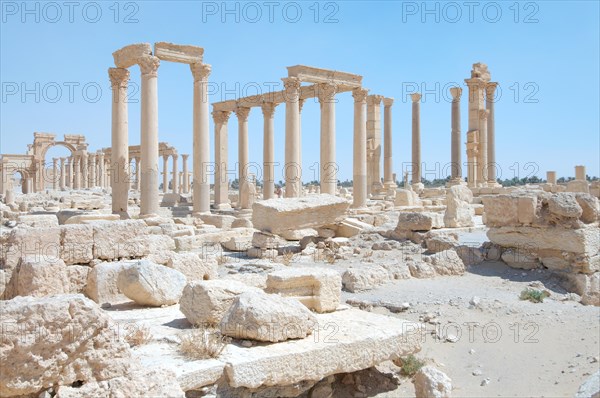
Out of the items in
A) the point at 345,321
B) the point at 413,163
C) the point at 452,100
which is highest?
the point at 452,100

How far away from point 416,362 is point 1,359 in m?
4.53

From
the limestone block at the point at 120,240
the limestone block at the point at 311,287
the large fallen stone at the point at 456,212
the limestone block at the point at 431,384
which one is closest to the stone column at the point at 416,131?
the large fallen stone at the point at 456,212

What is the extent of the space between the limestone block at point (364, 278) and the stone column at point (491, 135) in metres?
26.3

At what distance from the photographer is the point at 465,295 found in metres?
9.84

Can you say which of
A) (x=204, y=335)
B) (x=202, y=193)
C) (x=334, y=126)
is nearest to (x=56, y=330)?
(x=204, y=335)

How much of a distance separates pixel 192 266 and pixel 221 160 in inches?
830

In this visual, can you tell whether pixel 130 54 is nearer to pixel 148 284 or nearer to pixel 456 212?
pixel 456 212

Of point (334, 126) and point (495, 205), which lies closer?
point (495, 205)

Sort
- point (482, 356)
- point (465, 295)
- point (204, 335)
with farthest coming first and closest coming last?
point (465, 295) → point (482, 356) → point (204, 335)

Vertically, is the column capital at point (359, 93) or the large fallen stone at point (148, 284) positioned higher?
the column capital at point (359, 93)

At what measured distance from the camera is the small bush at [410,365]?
255 inches

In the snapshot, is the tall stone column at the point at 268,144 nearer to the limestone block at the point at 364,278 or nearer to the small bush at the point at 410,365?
the limestone block at the point at 364,278

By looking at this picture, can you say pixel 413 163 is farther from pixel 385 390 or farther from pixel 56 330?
pixel 56 330

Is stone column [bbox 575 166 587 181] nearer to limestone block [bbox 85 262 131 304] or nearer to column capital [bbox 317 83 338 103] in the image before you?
column capital [bbox 317 83 338 103]
